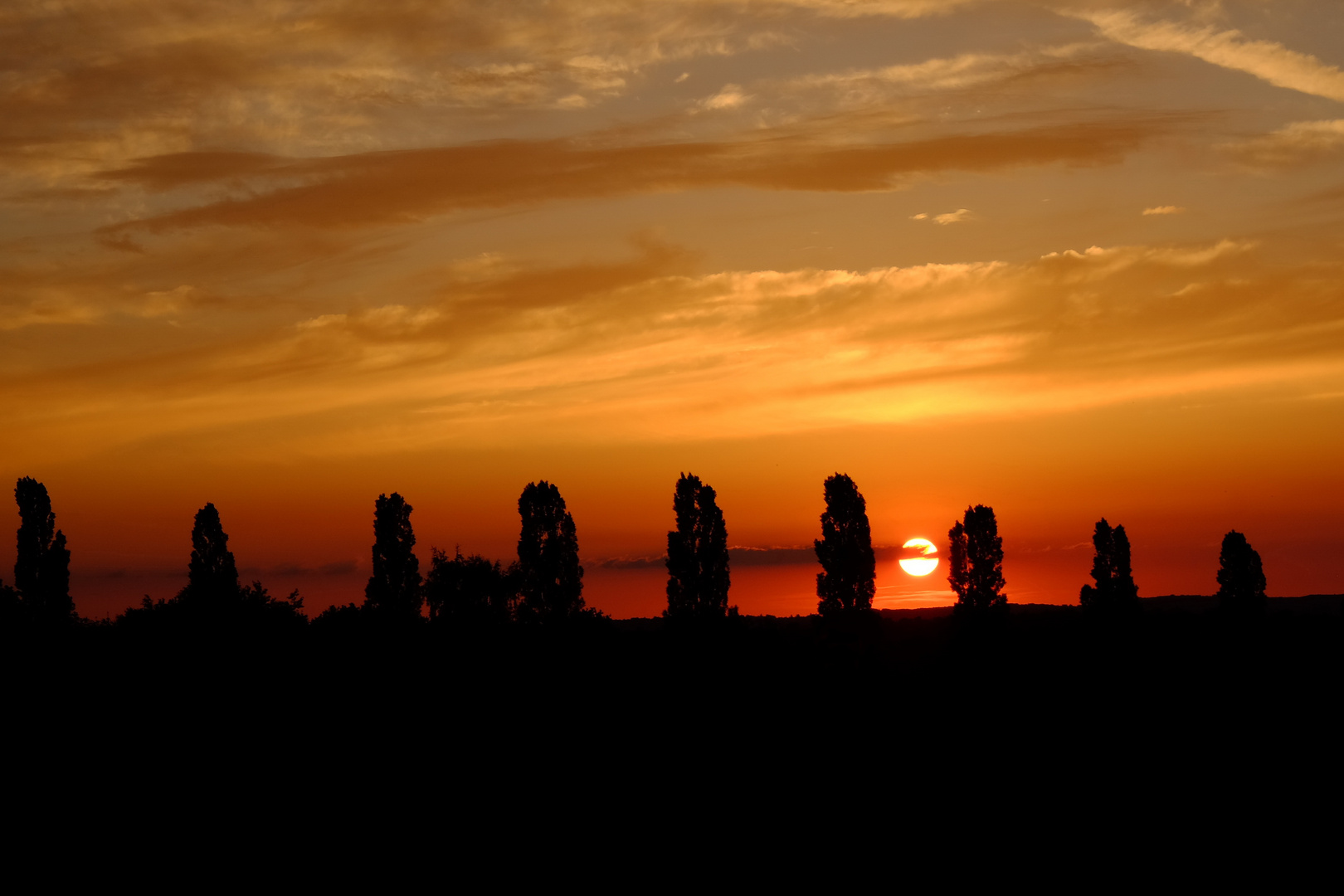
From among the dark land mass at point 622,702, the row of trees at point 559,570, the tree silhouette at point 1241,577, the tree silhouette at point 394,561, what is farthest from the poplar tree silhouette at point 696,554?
the tree silhouette at point 1241,577

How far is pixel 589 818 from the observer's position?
108 feet

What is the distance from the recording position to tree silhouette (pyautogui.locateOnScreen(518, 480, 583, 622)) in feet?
317

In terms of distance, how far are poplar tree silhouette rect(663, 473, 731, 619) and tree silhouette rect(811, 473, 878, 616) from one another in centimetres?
936

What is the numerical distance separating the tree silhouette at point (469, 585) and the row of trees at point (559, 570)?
0.42 ft

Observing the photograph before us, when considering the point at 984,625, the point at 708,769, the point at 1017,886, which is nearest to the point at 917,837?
the point at 1017,886

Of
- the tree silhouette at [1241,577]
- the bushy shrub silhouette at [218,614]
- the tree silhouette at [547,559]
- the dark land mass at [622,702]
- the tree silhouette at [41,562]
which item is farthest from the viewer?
the tree silhouette at [1241,577]

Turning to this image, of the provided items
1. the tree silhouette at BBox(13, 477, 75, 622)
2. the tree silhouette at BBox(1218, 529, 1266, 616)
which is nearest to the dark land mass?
the tree silhouette at BBox(13, 477, 75, 622)

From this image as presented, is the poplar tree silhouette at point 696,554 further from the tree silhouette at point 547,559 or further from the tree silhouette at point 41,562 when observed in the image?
the tree silhouette at point 41,562

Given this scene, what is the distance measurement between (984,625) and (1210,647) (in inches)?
988

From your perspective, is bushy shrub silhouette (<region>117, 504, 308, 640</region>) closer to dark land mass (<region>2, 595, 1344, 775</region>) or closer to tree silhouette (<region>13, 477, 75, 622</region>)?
dark land mass (<region>2, 595, 1344, 775</region>)

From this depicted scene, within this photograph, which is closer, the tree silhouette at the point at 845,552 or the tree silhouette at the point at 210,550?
the tree silhouette at the point at 210,550

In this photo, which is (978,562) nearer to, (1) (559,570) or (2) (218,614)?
(1) (559,570)

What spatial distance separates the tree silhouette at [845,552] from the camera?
101000 mm

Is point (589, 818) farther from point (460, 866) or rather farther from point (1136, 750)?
point (1136, 750)
